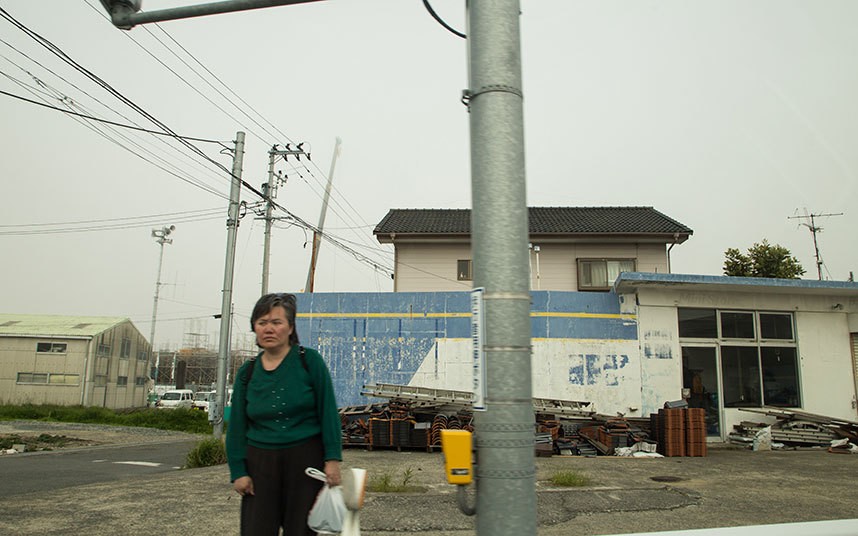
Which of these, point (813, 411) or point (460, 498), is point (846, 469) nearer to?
point (813, 411)

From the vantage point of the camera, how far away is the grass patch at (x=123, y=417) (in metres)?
27.0

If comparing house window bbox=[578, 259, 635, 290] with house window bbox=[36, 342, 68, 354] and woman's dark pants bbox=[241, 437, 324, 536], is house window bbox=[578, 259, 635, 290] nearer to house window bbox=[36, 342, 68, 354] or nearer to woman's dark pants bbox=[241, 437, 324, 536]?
woman's dark pants bbox=[241, 437, 324, 536]

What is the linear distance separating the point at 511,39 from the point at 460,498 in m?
2.03

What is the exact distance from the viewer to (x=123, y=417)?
28578mm

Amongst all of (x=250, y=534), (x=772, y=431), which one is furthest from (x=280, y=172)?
(x=250, y=534)

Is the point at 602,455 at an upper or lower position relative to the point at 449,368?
lower

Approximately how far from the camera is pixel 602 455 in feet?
41.3

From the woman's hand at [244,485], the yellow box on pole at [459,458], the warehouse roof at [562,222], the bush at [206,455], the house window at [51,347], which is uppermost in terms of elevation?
the warehouse roof at [562,222]

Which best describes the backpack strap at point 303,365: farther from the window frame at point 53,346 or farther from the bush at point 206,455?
the window frame at point 53,346

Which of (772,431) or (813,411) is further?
(813,411)

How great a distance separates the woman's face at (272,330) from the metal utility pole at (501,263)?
1256 mm

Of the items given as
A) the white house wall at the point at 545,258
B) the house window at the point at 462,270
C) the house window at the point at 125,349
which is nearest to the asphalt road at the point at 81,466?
the white house wall at the point at 545,258

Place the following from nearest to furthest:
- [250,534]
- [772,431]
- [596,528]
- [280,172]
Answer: [250,534], [596,528], [772,431], [280,172]

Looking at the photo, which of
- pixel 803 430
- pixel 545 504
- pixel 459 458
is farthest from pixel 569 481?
pixel 803 430
